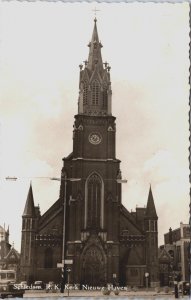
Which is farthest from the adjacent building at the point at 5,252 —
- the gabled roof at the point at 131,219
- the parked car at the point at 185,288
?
the gabled roof at the point at 131,219

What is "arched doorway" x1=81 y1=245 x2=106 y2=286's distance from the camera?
69.3 feet

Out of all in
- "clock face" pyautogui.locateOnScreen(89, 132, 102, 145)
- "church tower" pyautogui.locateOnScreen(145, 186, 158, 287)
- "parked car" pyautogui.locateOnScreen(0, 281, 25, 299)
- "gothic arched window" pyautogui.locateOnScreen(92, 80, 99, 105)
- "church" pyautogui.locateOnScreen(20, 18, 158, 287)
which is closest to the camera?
"parked car" pyautogui.locateOnScreen(0, 281, 25, 299)

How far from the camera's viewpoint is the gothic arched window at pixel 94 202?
21.5m

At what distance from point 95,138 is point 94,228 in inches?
158

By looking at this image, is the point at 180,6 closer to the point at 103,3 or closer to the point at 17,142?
the point at 103,3

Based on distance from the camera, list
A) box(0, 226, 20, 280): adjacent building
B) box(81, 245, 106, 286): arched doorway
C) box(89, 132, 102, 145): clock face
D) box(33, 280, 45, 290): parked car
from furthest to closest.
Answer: box(89, 132, 102, 145): clock face < box(81, 245, 106, 286): arched doorway < box(33, 280, 45, 290): parked car < box(0, 226, 20, 280): adjacent building

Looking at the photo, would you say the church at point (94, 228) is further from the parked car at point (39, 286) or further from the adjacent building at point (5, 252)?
the adjacent building at point (5, 252)

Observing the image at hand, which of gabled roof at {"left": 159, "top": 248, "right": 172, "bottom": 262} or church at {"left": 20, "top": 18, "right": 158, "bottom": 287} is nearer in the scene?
church at {"left": 20, "top": 18, "right": 158, "bottom": 287}

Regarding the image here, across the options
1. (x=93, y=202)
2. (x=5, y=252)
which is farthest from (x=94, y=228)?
(x=5, y=252)

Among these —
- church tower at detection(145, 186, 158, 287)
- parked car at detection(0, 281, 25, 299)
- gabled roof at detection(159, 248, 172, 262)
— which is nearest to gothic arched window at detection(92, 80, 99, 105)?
church tower at detection(145, 186, 158, 287)

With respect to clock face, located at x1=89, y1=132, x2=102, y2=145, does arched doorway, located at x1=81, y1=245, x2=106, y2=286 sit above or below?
below

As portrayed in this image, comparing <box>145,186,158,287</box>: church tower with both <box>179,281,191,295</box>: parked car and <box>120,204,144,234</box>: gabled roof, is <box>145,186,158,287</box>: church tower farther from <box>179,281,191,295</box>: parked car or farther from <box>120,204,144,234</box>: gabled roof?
<box>179,281,191,295</box>: parked car

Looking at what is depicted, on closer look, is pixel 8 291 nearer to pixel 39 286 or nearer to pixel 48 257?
pixel 39 286

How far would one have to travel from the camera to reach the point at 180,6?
11.1m
